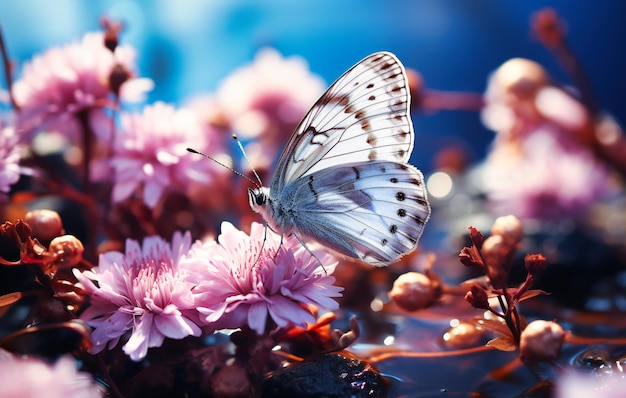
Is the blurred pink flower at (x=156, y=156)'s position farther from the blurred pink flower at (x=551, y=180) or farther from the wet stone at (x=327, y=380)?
the blurred pink flower at (x=551, y=180)

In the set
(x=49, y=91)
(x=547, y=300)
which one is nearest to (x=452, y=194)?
(x=547, y=300)

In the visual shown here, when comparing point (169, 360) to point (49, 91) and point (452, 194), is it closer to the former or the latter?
point (49, 91)

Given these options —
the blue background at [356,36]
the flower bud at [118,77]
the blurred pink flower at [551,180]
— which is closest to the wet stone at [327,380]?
the flower bud at [118,77]

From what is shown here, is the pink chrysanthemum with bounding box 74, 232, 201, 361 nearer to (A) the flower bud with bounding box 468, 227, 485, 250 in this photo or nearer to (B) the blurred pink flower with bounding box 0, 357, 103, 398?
(B) the blurred pink flower with bounding box 0, 357, 103, 398

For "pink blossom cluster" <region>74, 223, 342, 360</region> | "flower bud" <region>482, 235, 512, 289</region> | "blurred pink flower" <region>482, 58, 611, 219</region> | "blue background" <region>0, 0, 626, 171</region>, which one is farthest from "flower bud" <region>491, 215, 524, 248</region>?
"blue background" <region>0, 0, 626, 171</region>

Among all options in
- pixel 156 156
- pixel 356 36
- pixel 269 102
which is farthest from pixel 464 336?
pixel 356 36
